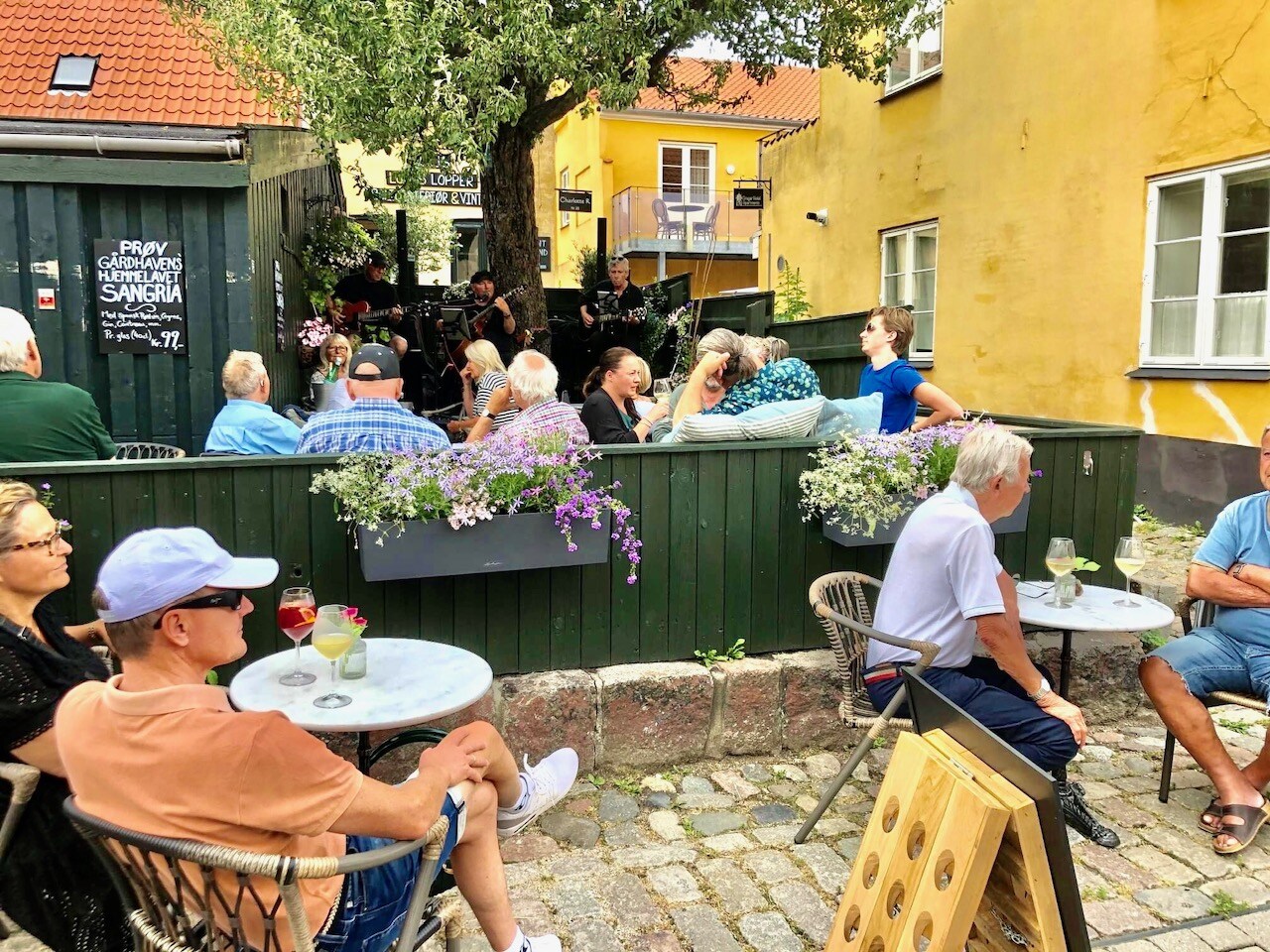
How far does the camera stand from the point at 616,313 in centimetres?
1036

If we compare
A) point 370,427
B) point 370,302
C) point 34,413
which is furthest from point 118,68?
point 370,427

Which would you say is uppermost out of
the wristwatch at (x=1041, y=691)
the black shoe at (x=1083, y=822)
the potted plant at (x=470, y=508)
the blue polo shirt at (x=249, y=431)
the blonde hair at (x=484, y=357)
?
the blonde hair at (x=484, y=357)

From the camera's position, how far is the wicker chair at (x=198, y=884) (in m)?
1.59

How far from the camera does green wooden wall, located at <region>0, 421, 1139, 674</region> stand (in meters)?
3.23

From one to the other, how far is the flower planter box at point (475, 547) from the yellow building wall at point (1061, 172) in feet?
19.1

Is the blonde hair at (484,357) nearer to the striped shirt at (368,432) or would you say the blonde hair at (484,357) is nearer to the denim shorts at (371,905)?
the striped shirt at (368,432)

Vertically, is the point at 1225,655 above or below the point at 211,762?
below

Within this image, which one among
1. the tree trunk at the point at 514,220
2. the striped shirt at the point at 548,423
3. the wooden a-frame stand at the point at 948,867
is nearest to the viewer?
the wooden a-frame stand at the point at 948,867

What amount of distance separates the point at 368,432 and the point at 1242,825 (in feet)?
10.9

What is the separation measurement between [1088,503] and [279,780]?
12.7 feet

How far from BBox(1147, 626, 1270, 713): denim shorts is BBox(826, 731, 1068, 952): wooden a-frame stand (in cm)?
187

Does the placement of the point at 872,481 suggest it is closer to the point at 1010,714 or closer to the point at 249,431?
the point at 1010,714

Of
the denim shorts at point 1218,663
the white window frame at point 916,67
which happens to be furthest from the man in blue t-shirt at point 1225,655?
the white window frame at point 916,67

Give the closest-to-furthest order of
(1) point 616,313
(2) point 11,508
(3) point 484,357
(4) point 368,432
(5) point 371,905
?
(5) point 371,905 < (2) point 11,508 < (4) point 368,432 < (3) point 484,357 < (1) point 616,313
